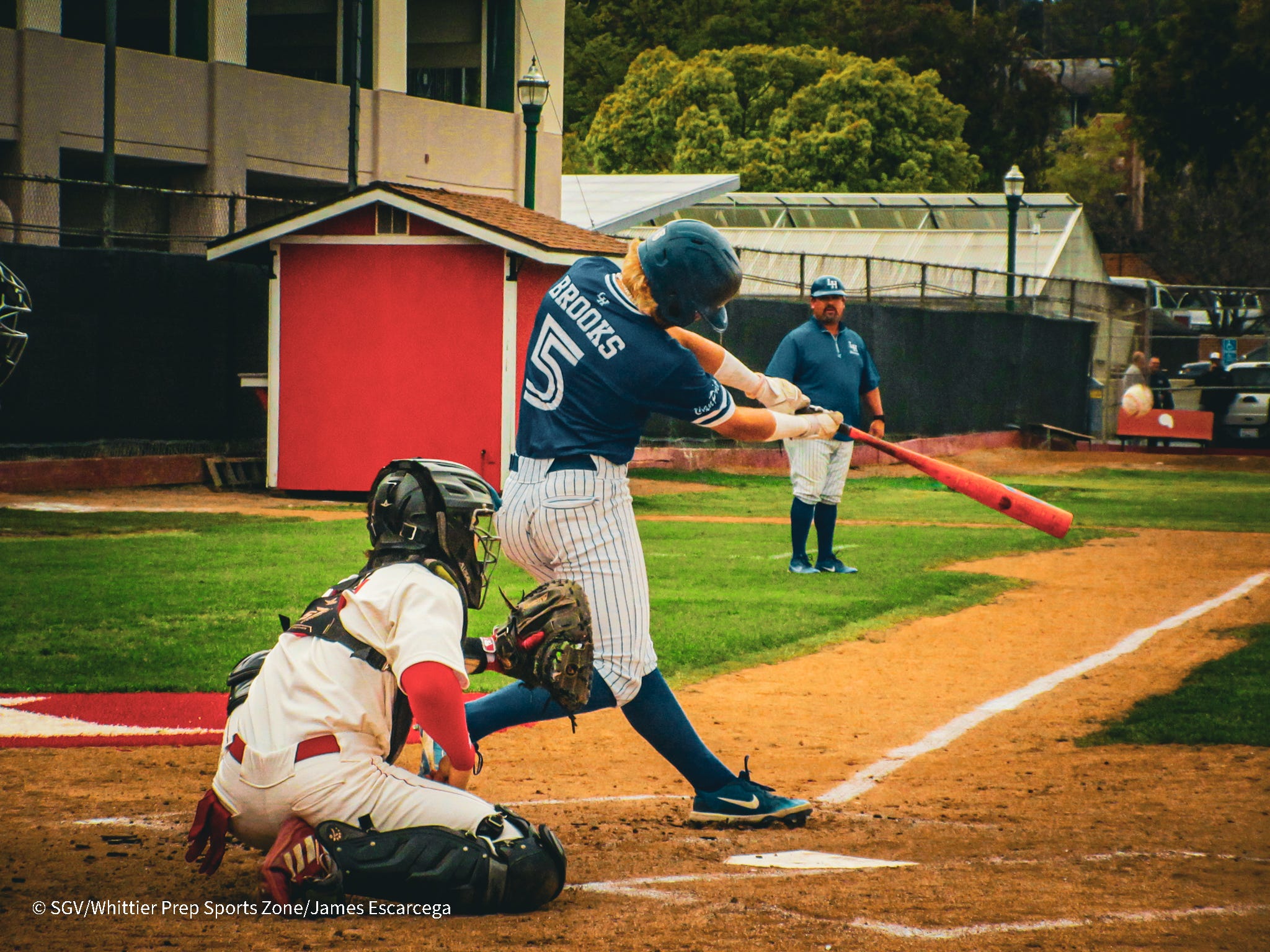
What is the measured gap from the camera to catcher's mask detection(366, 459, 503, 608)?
4.02 metres

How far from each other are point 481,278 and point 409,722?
11.8 metres

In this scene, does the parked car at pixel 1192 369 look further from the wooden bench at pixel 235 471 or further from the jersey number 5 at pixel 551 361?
the jersey number 5 at pixel 551 361

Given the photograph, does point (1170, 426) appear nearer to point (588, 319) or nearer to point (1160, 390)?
point (1160, 390)

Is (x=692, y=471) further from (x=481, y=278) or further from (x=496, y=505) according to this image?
(x=496, y=505)

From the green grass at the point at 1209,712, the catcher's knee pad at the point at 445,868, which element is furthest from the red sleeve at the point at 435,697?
the green grass at the point at 1209,712

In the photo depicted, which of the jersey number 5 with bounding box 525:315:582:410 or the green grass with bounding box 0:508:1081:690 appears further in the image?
the green grass with bounding box 0:508:1081:690

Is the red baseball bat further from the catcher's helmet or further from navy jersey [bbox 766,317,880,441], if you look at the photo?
navy jersey [bbox 766,317,880,441]

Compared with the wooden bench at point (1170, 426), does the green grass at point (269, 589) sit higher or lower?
lower

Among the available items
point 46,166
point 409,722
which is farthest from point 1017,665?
point 46,166

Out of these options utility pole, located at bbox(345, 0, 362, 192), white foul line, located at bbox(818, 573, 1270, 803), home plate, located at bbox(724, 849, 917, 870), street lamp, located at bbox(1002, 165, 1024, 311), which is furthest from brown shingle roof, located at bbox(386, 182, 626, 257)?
street lamp, located at bbox(1002, 165, 1024, 311)

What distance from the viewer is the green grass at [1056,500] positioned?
15.8 m

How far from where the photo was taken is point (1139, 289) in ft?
120

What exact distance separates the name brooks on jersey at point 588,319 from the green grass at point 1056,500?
35.6 ft

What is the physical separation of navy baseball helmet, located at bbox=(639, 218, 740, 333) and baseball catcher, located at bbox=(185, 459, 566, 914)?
1122mm
